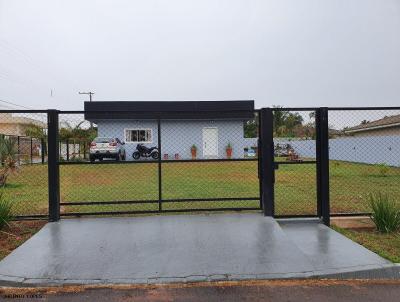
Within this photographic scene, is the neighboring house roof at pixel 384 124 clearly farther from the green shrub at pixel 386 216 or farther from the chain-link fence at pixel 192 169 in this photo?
the green shrub at pixel 386 216

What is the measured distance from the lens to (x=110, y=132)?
29766 mm

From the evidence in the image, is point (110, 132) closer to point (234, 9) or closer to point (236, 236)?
point (234, 9)

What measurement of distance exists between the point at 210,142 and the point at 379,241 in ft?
76.8

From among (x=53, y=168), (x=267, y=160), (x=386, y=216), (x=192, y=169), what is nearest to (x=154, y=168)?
(x=192, y=169)

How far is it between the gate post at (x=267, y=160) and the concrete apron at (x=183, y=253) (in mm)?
337

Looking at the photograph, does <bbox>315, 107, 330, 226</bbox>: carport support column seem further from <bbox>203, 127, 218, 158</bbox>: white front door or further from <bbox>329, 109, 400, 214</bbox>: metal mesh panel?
<bbox>203, 127, 218, 158</bbox>: white front door

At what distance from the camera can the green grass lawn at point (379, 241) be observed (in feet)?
18.0

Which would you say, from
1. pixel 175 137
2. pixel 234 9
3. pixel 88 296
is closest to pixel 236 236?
pixel 88 296

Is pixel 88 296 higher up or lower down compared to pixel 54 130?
lower down

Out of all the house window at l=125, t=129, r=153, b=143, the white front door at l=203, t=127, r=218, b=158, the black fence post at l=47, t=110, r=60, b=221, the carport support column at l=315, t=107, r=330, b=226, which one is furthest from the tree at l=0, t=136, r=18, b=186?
the white front door at l=203, t=127, r=218, b=158

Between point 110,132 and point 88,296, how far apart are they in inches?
1033

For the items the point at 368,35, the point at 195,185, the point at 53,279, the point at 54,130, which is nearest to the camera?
the point at 53,279

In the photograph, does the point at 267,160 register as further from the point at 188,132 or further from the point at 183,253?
the point at 188,132

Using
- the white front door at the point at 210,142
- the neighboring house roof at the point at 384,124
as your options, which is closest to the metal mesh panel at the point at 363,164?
the neighboring house roof at the point at 384,124
